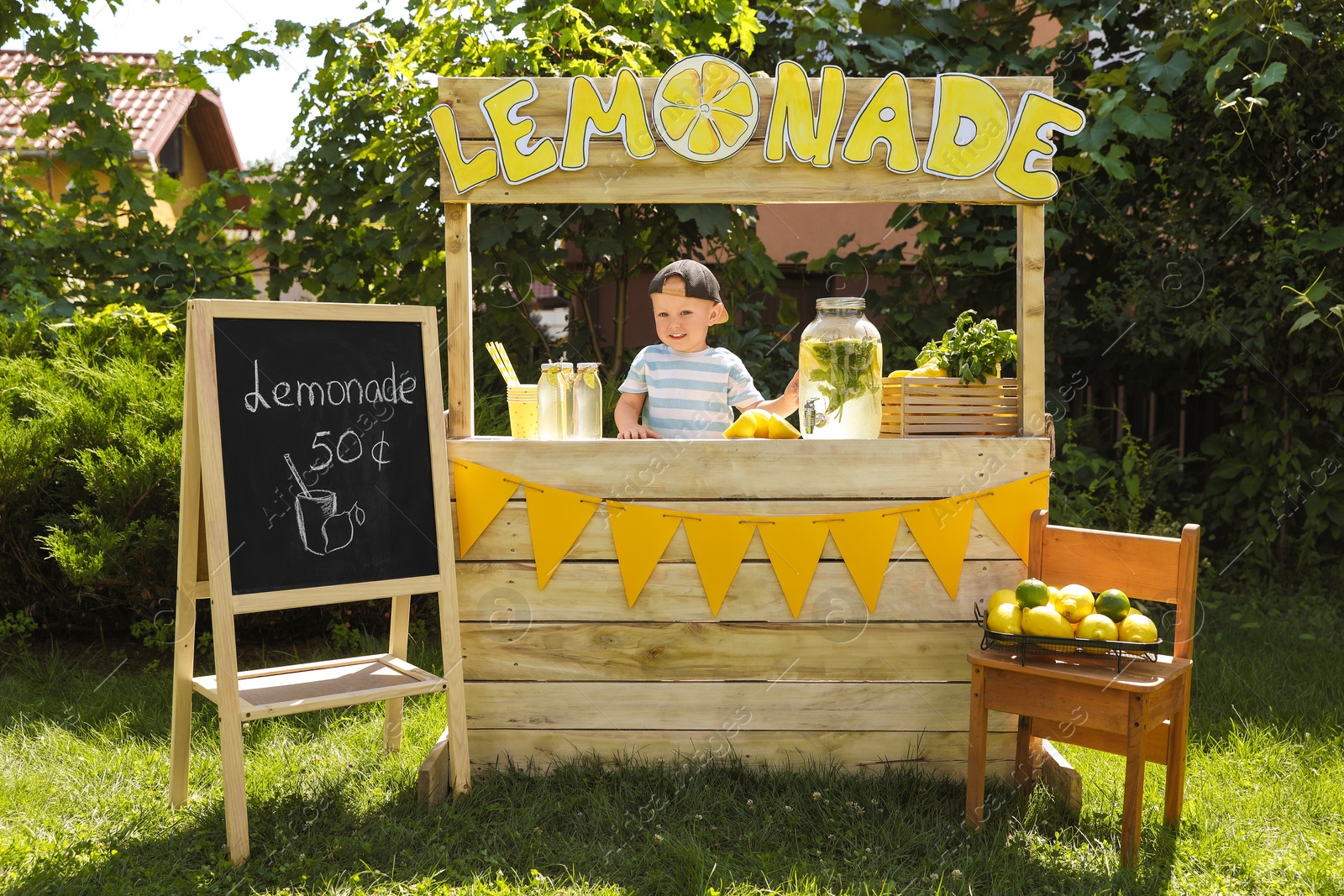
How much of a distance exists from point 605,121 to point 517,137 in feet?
0.83

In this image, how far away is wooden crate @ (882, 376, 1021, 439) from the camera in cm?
294

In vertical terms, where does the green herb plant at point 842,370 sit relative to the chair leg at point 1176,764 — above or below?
above

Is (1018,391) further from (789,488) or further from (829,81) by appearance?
(829,81)

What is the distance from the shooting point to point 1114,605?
2.57 meters

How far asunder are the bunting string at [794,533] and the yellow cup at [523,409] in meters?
0.21

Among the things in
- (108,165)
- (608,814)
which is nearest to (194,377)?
(608,814)

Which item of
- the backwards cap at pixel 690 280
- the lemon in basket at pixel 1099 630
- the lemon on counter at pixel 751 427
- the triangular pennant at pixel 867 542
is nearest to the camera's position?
the lemon in basket at pixel 1099 630

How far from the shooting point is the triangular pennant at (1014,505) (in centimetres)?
289

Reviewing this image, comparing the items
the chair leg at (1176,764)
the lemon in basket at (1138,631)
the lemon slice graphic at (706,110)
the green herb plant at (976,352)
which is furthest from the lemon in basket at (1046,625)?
the lemon slice graphic at (706,110)

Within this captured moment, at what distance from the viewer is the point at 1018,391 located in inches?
117

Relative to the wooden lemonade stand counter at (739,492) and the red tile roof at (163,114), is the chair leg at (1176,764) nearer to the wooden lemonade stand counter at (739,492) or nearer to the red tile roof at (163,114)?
the wooden lemonade stand counter at (739,492)

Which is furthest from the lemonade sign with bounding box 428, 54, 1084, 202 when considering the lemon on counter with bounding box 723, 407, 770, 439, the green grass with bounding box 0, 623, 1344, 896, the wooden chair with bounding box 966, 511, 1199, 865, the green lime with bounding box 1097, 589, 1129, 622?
the green grass with bounding box 0, 623, 1344, 896

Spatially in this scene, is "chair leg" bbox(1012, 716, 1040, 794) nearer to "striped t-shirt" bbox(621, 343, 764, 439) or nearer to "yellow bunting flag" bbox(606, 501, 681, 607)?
"yellow bunting flag" bbox(606, 501, 681, 607)

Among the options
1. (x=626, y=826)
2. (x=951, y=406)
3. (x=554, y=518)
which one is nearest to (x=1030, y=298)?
(x=951, y=406)
